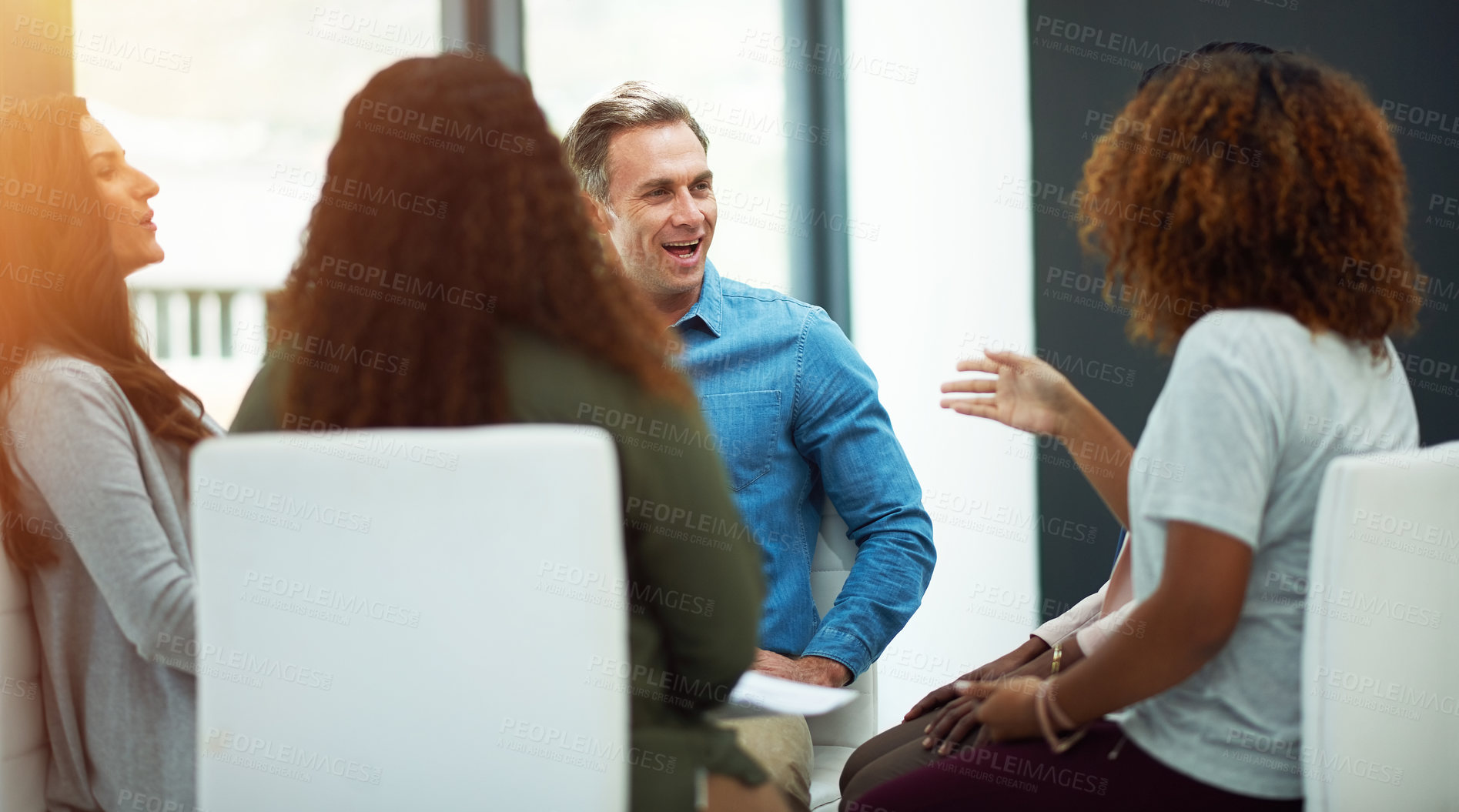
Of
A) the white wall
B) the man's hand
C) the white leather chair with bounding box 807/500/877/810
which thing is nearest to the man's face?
the white leather chair with bounding box 807/500/877/810

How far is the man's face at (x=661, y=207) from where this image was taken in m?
2.07

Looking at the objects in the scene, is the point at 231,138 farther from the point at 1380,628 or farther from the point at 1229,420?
the point at 1380,628

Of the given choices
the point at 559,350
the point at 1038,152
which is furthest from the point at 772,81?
the point at 559,350

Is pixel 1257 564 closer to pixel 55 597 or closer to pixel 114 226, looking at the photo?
pixel 55 597

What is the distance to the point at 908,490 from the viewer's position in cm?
193

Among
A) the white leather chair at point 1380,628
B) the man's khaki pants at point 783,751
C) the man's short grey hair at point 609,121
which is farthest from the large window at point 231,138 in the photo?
the white leather chair at point 1380,628

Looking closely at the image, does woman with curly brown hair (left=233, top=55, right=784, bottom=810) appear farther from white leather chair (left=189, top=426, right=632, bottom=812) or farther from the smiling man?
the smiling man

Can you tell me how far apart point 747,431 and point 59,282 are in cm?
107

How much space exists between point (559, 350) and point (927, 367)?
2314mm

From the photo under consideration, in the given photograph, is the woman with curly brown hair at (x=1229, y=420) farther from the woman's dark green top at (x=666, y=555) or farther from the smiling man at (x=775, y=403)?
the smiling man at (x=775, y=403)

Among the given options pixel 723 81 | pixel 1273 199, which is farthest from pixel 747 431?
pixel 723 81

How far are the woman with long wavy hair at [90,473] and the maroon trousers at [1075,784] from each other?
0.86 m

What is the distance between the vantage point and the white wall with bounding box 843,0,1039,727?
2.92 m

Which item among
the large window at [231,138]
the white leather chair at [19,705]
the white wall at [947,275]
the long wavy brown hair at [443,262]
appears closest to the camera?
the long wavy brown hair at [443,262]
